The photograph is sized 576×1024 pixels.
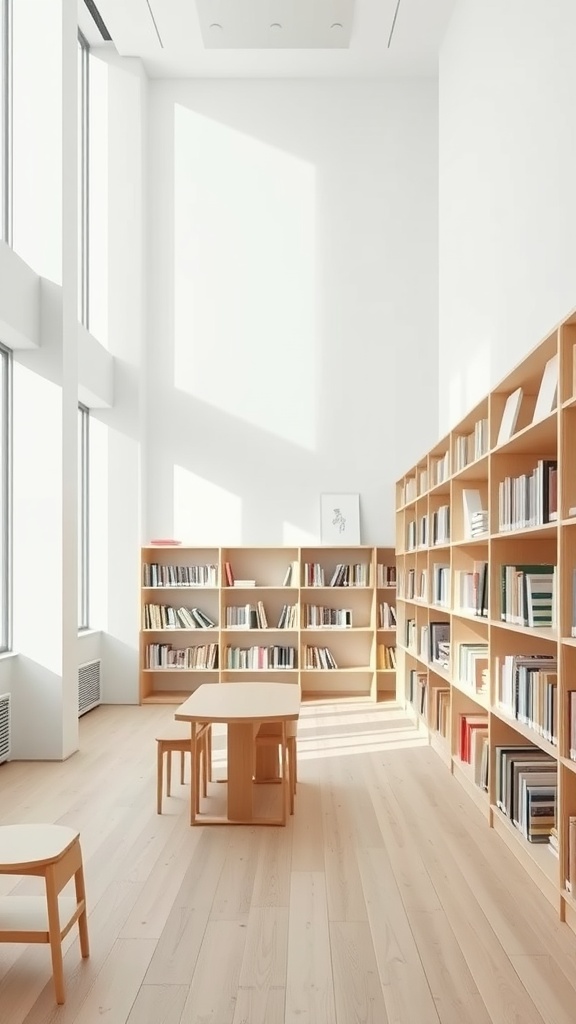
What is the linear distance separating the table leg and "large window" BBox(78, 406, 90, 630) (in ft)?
14.2

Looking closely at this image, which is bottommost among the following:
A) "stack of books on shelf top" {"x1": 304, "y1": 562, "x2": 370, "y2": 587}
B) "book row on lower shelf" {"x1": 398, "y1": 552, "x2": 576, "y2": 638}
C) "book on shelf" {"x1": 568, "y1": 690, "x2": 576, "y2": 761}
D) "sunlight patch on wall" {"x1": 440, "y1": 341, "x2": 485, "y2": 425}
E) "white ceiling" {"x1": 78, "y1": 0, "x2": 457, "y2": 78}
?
"book on shelf" {"x1": 568, "y1": 690, "x2": 576, "y2": 761}

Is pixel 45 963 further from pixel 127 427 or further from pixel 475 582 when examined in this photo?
pixel 127 427

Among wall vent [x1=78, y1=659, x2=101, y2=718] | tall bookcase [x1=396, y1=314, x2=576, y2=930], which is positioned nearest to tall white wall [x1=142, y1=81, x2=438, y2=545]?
wall vent [x1=78, y1=659, x2=101, y2=718]

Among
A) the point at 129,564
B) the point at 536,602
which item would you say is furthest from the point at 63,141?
the point at 536,602

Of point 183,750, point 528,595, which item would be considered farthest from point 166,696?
point 528,595

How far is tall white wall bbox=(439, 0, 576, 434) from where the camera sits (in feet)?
14.9

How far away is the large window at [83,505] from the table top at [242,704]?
11.2 feet

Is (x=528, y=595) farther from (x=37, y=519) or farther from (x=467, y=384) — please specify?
(x=37, y=519)

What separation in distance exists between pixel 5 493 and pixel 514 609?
3692 mm

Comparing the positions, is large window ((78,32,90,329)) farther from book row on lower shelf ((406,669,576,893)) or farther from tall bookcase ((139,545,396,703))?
book row on lower shelf ((406,669,576,893))

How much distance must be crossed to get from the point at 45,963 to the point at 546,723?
209 centimetres

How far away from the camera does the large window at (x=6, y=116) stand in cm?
626

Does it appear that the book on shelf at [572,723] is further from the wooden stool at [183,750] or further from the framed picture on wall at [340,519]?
the framed picture on wall at [340,519]

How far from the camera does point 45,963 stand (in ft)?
9.96
